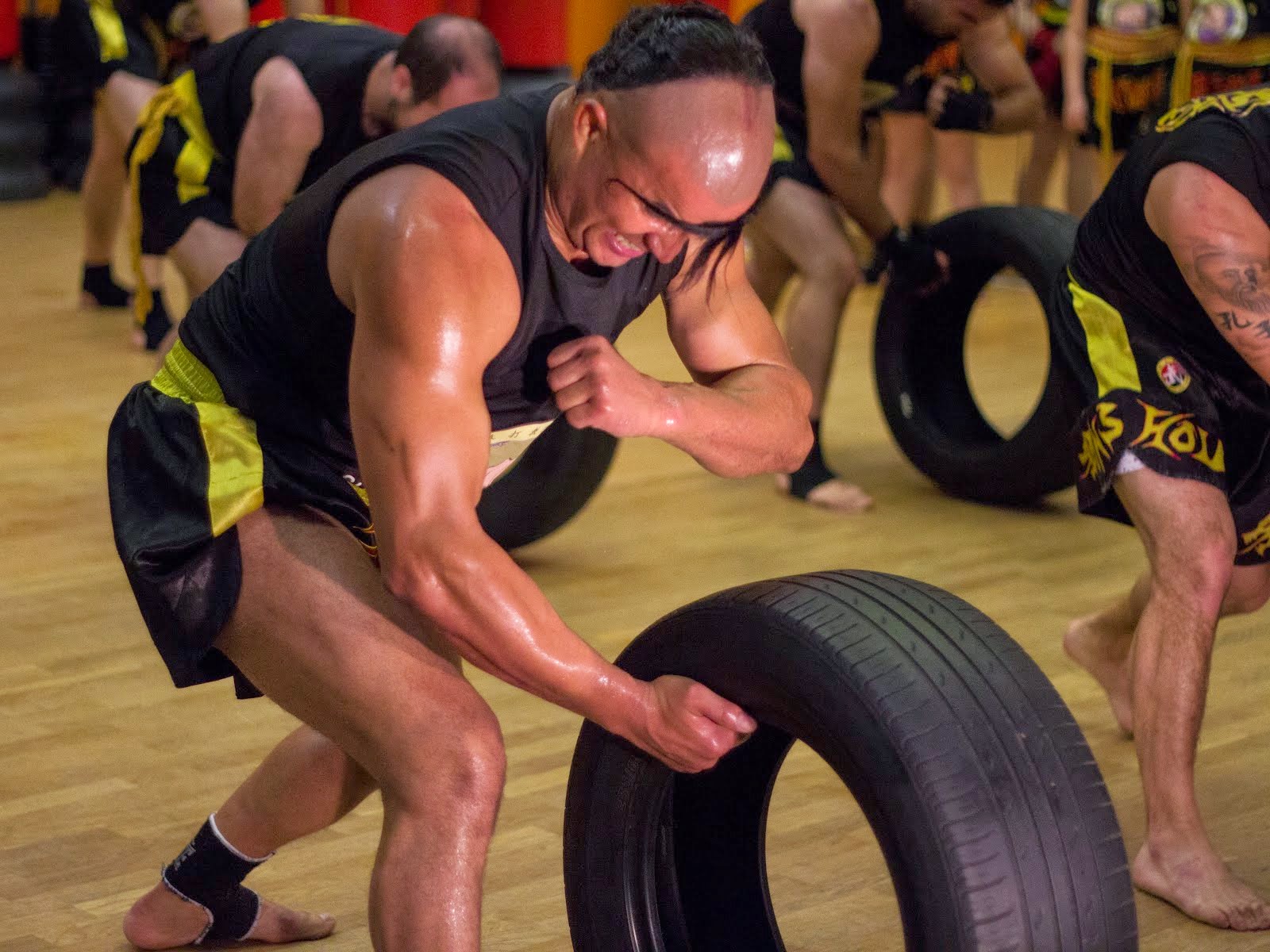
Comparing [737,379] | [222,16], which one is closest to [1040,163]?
[222,16]

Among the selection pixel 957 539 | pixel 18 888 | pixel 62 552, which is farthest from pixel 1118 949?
pixel 62 552

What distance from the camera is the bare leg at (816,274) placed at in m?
4.22

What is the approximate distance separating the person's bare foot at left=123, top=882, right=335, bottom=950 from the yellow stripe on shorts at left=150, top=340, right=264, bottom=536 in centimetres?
58

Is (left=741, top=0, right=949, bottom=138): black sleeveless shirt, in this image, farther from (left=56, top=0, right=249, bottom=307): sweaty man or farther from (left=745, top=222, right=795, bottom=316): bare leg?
(left=56, top=0, right=249, bottom=307): sweaty man

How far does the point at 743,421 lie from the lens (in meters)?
1.98

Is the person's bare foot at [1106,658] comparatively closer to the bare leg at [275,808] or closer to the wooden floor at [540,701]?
the wooden floor at [540,701]

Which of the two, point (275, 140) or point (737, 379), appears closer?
point (737, 379)

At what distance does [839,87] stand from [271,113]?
1.24 m

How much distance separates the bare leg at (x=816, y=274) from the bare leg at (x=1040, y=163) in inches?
97.9

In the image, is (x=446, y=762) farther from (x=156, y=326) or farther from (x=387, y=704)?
(x=156, y=326)

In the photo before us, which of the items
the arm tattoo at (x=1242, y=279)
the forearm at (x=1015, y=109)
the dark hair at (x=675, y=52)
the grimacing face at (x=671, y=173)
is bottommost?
the forearm at (x=1015, y=109)

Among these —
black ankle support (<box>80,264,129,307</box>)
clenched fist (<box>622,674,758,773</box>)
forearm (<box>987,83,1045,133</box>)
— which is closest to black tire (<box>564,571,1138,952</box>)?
clenched fist (<box>622,674,758,773</box>)

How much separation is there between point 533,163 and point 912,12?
2449mm

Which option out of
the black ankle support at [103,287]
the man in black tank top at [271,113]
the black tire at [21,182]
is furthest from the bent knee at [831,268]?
the black tire at [21,182]
